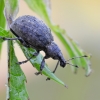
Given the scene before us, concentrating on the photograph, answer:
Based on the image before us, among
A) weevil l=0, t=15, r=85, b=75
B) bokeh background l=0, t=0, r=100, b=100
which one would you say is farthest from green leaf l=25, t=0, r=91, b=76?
bokeh background l=0, t=0, r=100, b=100

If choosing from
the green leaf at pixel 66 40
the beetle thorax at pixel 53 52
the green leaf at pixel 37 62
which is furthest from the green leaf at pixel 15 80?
the beetle thorax at pixel 53 52

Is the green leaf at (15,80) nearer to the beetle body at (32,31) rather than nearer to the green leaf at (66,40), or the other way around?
the beetle body at (32,31)

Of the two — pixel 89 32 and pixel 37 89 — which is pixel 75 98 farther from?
pixel 89 32

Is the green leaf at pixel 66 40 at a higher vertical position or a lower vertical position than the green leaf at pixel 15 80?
higher

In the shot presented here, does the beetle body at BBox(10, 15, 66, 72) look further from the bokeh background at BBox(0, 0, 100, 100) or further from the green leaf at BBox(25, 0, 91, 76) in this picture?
the bokeh background at BBox(0, 0, 100, 100)

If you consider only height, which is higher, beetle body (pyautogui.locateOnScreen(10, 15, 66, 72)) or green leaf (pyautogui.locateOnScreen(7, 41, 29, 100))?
beetle body (pyautogui.locateOnScreen(10, 15, 66, 72))

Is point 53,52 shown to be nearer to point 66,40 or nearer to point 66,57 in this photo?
point 66,40

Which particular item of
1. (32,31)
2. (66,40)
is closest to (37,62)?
(32,31)
